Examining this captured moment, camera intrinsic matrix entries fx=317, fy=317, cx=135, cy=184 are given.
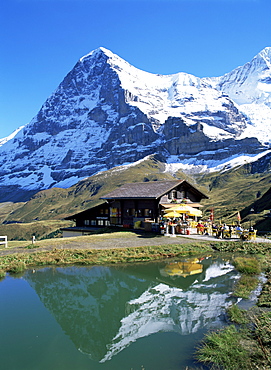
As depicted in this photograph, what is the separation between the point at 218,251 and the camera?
2716cm

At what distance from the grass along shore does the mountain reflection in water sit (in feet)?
3.74

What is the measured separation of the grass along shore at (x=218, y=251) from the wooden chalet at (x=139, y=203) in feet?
24.5

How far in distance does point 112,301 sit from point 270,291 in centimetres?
710

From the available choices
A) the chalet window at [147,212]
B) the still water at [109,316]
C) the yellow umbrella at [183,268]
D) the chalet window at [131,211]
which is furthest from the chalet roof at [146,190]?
the still water at [109,316]

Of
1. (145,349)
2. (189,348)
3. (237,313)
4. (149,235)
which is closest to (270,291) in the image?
(237,313)

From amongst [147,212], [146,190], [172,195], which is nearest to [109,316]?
[147,212]

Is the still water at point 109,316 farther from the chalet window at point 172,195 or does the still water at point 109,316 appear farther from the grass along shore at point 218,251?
the chalet window at point 172,195

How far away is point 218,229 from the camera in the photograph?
115 feet

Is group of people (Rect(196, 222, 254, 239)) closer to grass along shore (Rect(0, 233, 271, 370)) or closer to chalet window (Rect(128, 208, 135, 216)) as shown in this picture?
grass along shore (Rect(0, 233, 271, 370))

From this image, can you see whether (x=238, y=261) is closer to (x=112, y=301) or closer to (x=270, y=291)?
(x=270, y=291)

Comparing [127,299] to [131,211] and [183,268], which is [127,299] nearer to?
[183,268]

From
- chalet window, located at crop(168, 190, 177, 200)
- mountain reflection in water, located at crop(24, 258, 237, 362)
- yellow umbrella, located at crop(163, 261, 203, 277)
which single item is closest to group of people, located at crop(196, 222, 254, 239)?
chalet window, located at crop(168, 190, 177, 200)

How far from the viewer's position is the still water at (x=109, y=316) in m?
9.47

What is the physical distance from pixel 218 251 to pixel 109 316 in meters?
16.4
